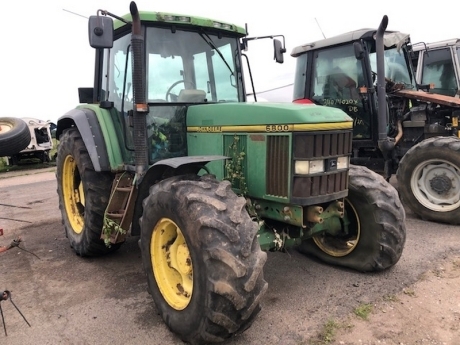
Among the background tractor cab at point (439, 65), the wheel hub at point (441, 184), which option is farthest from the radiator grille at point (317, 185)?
the background tractor cab at point (439, 65)

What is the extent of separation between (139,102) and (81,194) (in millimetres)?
2089

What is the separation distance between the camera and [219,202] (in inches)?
109

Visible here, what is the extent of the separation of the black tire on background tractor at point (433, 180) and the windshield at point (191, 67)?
9.43ft

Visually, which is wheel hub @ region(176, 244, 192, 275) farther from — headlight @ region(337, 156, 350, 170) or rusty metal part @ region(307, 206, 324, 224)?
headlight @ region(337, 156, 350, 170)

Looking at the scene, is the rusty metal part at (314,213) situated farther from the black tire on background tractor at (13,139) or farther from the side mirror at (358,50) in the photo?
the black tire on background tractor at (13,139)

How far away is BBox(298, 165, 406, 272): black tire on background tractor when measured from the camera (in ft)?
12.1

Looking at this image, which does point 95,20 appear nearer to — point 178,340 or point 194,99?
point 194,99

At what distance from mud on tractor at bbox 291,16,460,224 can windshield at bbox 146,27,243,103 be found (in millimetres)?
2678

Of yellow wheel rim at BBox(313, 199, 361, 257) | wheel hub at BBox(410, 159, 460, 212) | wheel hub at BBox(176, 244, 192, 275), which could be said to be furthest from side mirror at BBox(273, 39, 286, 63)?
wheel hub at BBox(410, 159, 460, 212)

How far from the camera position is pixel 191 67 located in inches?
155

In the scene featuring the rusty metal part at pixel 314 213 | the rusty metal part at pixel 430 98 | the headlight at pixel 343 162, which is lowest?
the rusty metal part at pixel 314 213

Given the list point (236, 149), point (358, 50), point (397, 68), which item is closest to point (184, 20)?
point (236, 149)

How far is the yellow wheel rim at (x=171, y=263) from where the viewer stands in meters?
3.07

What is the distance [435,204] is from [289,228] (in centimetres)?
315
